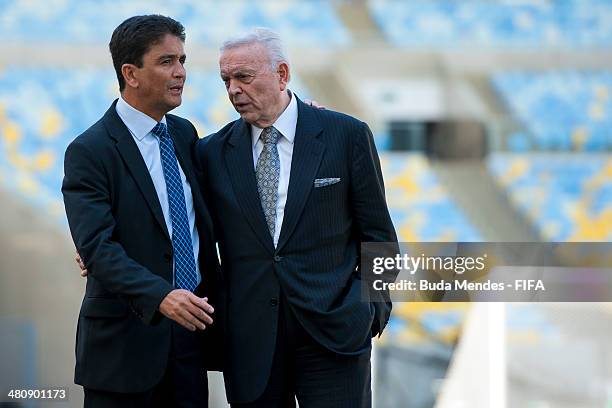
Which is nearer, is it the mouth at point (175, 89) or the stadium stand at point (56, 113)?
the mouth at point (175, 89)

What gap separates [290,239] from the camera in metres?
2.42

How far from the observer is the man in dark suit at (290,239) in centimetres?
242

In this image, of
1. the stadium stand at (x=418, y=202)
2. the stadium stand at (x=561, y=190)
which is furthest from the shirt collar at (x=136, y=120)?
the stadium stand at (x=561, y=190)

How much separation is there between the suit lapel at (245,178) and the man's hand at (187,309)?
0.84ft

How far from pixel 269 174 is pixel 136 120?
0.32m

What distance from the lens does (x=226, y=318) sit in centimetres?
250

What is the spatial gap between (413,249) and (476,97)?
506mm

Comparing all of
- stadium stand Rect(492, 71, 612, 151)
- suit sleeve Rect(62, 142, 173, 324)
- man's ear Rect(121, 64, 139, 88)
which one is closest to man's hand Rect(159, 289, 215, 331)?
suit sleeve Rect(62, 142, 173, 324)

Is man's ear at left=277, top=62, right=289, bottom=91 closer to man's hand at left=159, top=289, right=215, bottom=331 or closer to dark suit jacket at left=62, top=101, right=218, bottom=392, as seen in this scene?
dark suit jacket at left=62, top=101, right=218, bottom=392

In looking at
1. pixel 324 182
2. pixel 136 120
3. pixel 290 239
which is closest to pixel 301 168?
pixel 324 182

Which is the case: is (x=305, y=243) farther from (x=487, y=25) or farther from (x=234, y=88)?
(x=487, y=25)

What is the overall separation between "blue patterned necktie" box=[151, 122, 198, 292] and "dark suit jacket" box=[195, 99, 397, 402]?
0.09 meters

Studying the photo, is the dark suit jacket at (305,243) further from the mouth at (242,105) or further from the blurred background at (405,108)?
the blurred background at (405,108)

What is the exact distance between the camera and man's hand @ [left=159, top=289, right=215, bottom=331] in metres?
2.22
